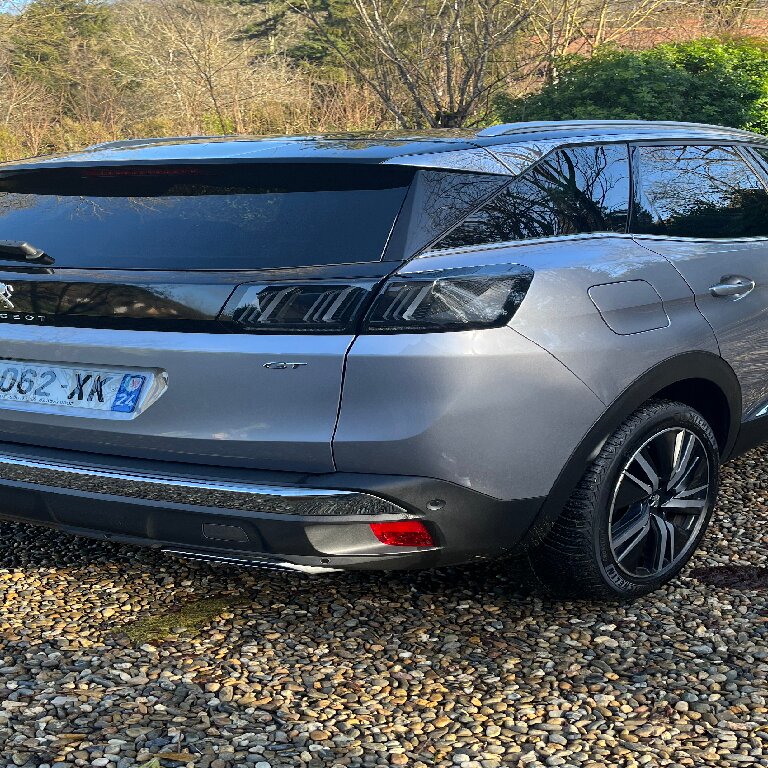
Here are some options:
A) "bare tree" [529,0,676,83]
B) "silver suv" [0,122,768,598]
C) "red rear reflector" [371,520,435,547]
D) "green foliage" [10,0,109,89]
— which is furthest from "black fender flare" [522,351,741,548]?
"green foliage" [10,0,109,89]

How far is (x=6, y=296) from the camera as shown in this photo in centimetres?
292

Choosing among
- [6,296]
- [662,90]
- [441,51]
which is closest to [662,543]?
[6,296]

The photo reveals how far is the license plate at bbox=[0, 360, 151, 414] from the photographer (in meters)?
2.75

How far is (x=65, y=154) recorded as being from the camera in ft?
11.5

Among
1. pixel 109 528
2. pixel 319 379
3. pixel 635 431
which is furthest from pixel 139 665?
pixel 635 431

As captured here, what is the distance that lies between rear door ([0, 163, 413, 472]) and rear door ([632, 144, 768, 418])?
115cm

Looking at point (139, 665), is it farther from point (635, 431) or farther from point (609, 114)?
point (609, 114)

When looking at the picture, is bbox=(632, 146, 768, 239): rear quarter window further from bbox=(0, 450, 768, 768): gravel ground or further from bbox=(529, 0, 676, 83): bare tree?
bbox=(529, 0, 676, 83): bare tree

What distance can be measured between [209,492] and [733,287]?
2.04 m

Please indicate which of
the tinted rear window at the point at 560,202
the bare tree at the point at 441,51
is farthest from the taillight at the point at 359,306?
the bare tree at the point at 441,51

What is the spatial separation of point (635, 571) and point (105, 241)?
78.0 inches

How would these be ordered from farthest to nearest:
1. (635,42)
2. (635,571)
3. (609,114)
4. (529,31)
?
1. (635,42)
2. (529,31)
3. (609,114)
4. (635,571)

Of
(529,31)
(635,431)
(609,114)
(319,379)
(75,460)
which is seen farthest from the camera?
(529,31)

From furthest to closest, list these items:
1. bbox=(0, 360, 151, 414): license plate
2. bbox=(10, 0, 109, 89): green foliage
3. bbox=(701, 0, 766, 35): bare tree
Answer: bbox=(10, 0, 109, 89): green foliage
bbox=(701, 0, 766, 35): bare tree
bbox=(0, 360, 151, 414): license plate
